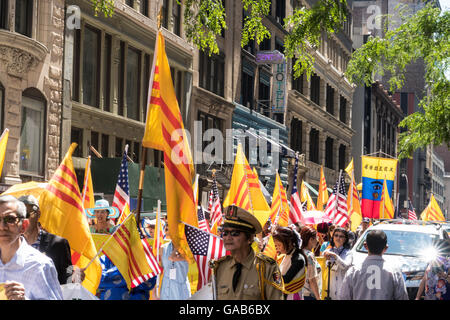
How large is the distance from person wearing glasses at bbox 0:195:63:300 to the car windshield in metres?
8.93

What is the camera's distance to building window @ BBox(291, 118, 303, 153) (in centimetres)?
4478

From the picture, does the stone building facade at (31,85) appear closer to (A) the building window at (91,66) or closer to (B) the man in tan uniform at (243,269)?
(A) the building window at (91,66)

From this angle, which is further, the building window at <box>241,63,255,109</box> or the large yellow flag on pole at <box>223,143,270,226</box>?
the building window at <box>241,63,255,109</box>

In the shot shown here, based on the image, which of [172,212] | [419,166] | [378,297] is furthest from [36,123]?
[419,166]

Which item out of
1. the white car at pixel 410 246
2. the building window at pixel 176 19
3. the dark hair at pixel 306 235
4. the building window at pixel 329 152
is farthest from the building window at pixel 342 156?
the dark hair at pixel 306 235

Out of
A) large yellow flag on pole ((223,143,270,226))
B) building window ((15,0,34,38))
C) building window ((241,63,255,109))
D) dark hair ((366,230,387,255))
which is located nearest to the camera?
dark hair ((366,230,387,255))

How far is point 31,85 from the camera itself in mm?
18875

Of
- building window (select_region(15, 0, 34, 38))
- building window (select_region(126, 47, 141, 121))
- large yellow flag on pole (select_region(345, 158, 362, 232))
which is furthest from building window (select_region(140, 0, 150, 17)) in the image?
large yellow flag on pole (select_region(345, 158, 362, 232))

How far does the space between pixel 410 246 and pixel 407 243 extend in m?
0.11

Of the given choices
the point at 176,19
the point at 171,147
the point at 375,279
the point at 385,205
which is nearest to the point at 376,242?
the point at 375,279

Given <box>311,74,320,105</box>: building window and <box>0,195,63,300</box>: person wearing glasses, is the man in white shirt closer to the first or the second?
<box>0,195,63,300</box>: person wearing glasses

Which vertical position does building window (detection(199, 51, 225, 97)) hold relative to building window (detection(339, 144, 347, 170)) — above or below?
above

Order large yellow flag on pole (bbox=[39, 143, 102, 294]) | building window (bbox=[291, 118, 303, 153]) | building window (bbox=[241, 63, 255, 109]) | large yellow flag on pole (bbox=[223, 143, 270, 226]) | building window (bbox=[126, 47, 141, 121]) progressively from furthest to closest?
1. building window (bbox=[291, 118, 303, 153])
2. building window (bbox=[241, 63, 255, 109])
3. building window (bbox=[126, 47, 141, 121])
4. large yellow flag on pole (bbox=[223, 143, 270, 226])
5. large yellow flag on pole (bbox=[39, 143, 102, 294])

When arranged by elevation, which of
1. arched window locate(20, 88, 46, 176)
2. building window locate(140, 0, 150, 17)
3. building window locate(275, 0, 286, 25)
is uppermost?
building window locate(275, 0, 286, 25)
